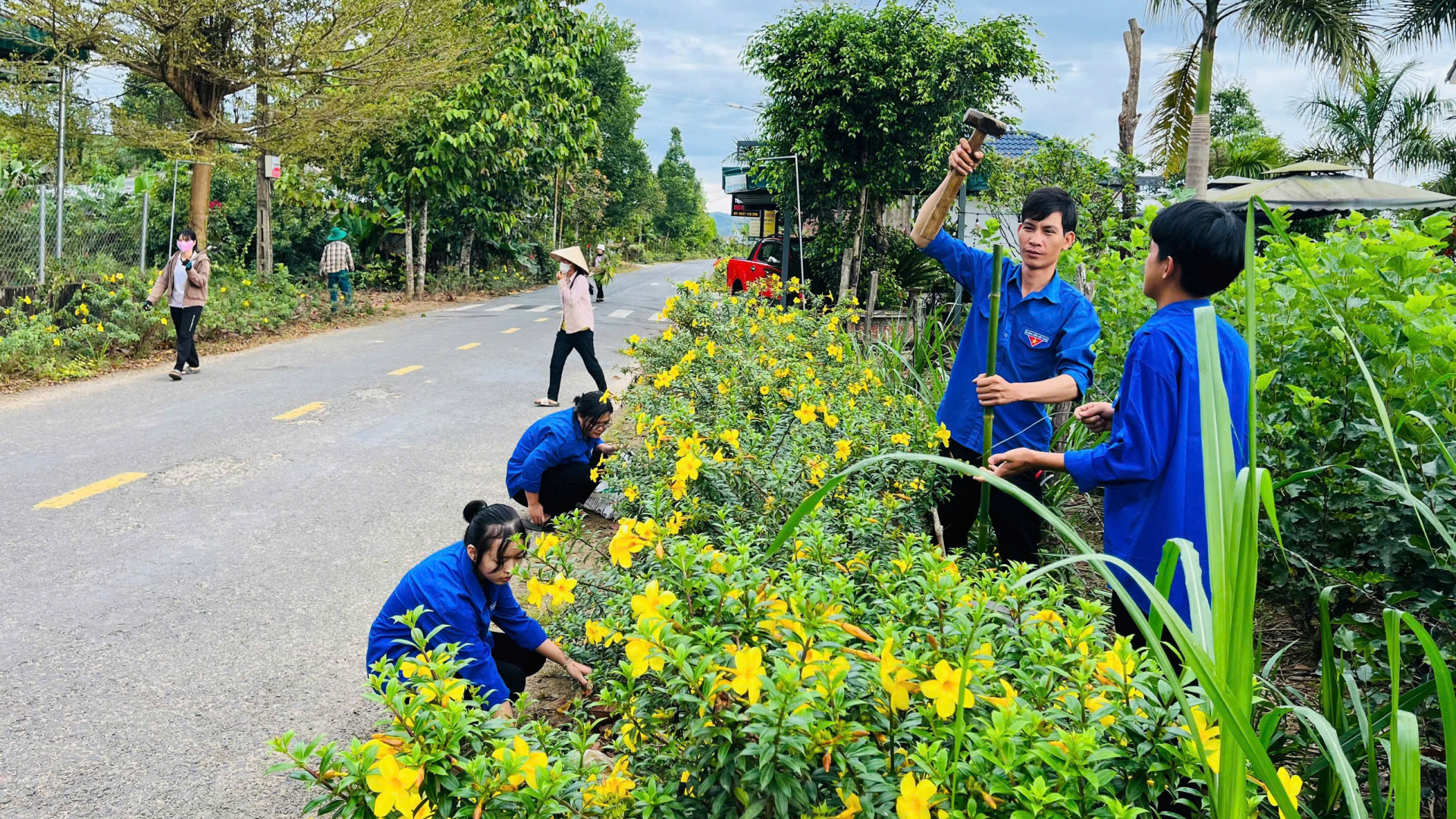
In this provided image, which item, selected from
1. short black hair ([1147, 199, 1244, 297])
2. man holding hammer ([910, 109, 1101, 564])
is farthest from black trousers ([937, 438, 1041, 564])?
short black hair ([1147, 199, 1244, 297])

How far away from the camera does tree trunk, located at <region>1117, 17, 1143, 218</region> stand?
12.6m

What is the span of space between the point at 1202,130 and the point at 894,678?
10.9m

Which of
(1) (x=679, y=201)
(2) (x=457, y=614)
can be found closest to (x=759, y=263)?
(2) (x=457, y=614)

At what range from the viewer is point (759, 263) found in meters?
18.0

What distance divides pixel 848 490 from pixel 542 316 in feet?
54.2

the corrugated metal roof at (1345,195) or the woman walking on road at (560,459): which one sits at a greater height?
the corrugated metal roof at (1345,195)

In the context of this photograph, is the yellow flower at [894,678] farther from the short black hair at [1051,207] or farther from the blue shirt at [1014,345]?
the short black hair at [1051,207]

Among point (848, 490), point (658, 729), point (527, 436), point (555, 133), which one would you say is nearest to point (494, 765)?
point (658, 729)

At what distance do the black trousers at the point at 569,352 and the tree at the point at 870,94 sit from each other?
4367 mm

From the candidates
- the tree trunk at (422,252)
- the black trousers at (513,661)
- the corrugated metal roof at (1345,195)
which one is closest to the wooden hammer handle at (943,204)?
the black trousers at (513,661)

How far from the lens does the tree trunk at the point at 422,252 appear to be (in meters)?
20.9

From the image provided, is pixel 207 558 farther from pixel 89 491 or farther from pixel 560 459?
pixel 560 459

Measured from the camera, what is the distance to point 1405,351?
2941mm

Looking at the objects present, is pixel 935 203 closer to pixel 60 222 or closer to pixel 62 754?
pixel 62 754
